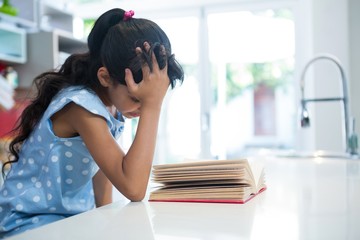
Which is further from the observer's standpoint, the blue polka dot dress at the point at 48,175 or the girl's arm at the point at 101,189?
the girl's arm at the point at 101,189

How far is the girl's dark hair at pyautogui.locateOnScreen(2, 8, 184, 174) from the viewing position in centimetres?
104

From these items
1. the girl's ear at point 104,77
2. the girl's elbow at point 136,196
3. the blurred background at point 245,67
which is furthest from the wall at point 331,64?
the girl's elbow at point 136,196

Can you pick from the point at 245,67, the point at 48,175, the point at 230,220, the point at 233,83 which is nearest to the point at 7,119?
the point at 233,83

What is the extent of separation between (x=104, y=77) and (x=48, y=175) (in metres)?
0.29

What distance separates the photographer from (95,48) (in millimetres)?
1136

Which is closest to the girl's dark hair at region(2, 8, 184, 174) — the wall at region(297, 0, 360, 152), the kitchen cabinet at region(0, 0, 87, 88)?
the kitchen cabinet at region(0, 0, 87, 88)

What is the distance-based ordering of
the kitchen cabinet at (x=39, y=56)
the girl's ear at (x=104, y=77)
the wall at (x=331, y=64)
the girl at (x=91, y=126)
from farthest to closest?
the wall at (x=331, y=64), the kitchen cabinet at (x=39, y=56), the girl's ear at (x=104, y=77), the girl at (x=91, y=126)

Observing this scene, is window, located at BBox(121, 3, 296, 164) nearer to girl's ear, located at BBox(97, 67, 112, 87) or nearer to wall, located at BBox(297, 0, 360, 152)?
wall, located at BBox(297, 0, 360, 152)

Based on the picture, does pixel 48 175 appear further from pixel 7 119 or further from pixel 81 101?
pixel 7 119

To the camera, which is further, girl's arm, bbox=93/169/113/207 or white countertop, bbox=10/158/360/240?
girl's arm, bbox=93/169/113/207

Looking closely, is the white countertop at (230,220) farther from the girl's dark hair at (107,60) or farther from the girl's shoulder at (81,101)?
the girl's dark hair at (107,60)

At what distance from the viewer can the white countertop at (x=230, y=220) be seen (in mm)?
577

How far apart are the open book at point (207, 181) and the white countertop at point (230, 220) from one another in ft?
0.10

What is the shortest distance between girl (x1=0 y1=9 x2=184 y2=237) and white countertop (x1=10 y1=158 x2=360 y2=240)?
0.16 meters
